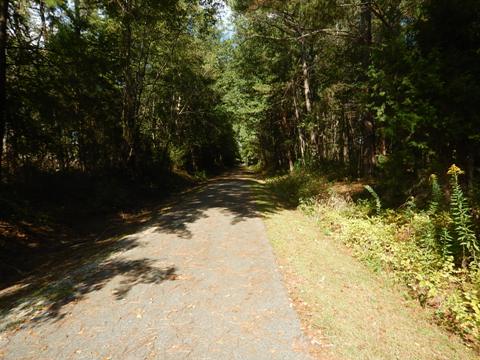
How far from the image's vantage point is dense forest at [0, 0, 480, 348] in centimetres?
629

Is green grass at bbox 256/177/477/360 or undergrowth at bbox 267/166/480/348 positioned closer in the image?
green grass at bbox 256/177/477/360

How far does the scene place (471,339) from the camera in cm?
399

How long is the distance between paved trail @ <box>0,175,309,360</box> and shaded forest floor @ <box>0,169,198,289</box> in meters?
2.35

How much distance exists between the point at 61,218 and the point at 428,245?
1187 centimetres

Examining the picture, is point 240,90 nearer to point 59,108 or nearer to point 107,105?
point 107,105

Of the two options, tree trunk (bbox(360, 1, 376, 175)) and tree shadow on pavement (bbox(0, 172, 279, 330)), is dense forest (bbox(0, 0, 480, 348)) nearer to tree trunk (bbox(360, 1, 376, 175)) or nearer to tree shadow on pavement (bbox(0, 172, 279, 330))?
tree trunk (bbox(360, 1, 376, 175))

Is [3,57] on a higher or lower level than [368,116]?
higher

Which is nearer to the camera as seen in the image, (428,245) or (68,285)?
(428,245)

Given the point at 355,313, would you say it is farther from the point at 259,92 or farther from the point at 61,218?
the point at 259,92

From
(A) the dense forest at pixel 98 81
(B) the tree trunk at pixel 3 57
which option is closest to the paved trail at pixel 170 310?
(B) the tree trunk at pixel 3 57

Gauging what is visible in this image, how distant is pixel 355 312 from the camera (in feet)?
14.6

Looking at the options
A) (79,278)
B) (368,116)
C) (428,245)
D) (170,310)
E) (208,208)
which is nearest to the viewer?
(170,310)

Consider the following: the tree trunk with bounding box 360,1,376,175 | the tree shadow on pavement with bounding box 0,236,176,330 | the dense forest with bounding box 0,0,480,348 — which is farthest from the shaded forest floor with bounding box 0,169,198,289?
the tree trunk with bounding box 360,1,376,175

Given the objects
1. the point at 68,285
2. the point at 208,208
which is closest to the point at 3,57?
the point at 68,285
